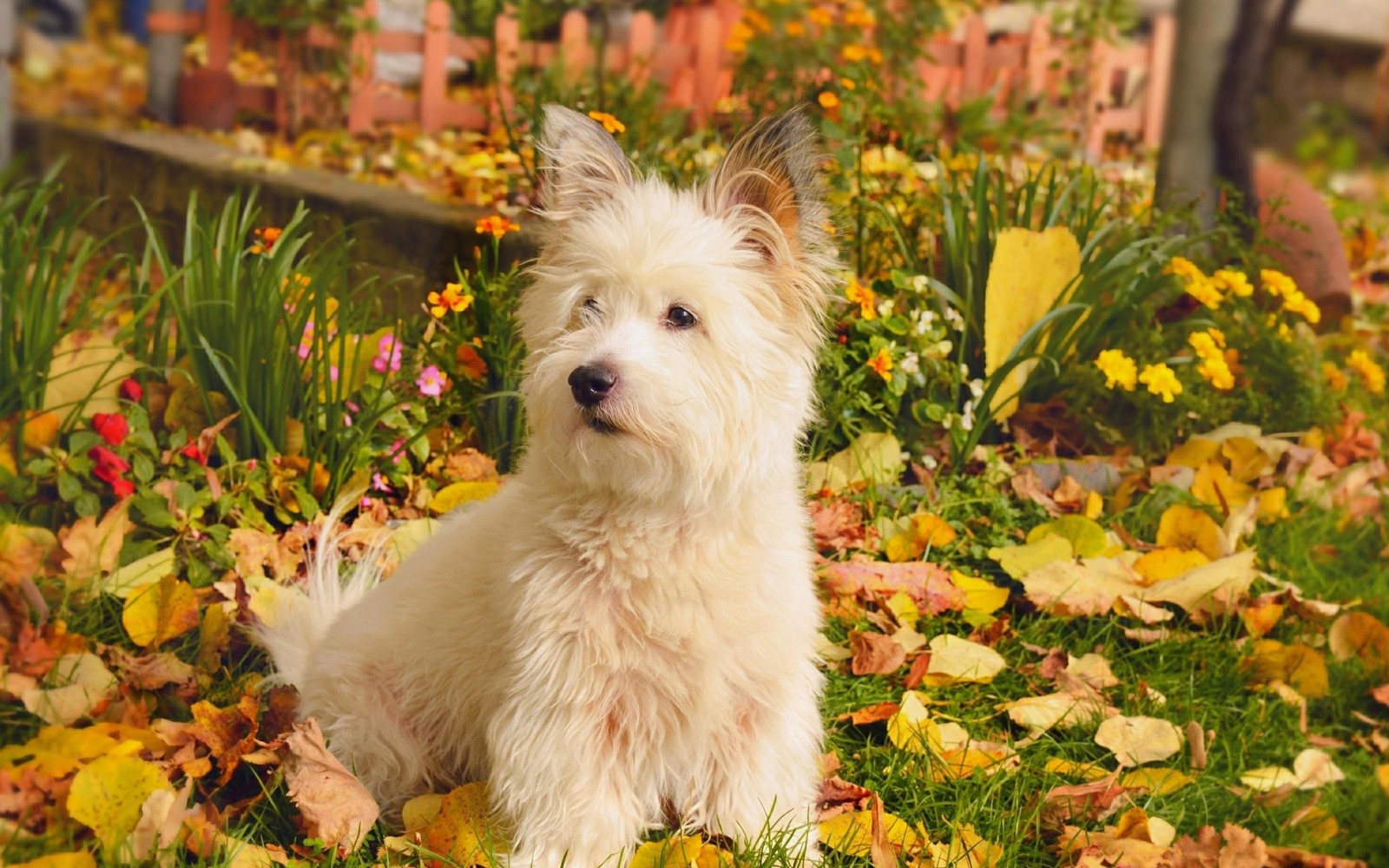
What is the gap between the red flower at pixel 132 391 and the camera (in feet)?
10.9

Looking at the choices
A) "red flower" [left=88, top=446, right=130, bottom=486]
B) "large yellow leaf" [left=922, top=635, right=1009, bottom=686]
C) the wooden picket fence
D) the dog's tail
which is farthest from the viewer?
the wooden picket fence

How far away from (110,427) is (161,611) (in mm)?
551

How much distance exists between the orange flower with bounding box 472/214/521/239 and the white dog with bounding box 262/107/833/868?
3.85ft

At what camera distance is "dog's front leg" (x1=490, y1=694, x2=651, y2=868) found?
2.27m

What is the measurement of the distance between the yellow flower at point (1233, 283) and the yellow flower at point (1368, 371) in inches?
25.6

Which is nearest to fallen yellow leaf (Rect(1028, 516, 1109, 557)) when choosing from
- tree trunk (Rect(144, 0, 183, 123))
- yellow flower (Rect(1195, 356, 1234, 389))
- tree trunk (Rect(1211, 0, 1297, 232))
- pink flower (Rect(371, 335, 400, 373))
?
yellow flower (Rect(1195, 356, 1234, 389))

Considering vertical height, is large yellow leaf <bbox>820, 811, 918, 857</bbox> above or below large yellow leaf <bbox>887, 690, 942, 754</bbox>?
below

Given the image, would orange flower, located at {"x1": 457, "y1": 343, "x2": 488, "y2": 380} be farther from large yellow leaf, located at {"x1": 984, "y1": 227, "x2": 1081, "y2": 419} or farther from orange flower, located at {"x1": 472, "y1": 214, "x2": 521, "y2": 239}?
large yellow leaf, located at {"x1": 984, "y1": 227, "x2": 1081, "y2": 419}

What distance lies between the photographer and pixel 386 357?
11.6 feet

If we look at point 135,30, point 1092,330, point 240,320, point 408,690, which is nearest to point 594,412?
point 408,690

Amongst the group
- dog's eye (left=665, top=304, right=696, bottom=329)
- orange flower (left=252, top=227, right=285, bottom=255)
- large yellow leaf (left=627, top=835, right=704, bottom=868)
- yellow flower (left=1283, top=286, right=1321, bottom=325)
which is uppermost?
dog's eye (left=665, top=304, right=696, bottom=329)

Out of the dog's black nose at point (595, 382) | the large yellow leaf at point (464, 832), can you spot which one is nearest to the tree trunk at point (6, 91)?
the large yellow leaf at point (464, 832)

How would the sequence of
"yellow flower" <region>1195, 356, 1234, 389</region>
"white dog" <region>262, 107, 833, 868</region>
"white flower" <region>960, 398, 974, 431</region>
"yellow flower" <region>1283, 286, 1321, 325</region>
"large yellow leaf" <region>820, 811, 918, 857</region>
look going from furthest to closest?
1. "yellow flower" <region>1283, 286, 1321, 325</region>
2. "yellow flower" <region>1195, 356, 1234, 389</region>
3. "white flower" <region>960, 398, 974, 431</region>
4. "large yellow leaf" <region>820, 811, 918, 857</region>
5. "white dog" <region>262, 107, 833, 868</region>

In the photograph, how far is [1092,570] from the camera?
3.34 meters
